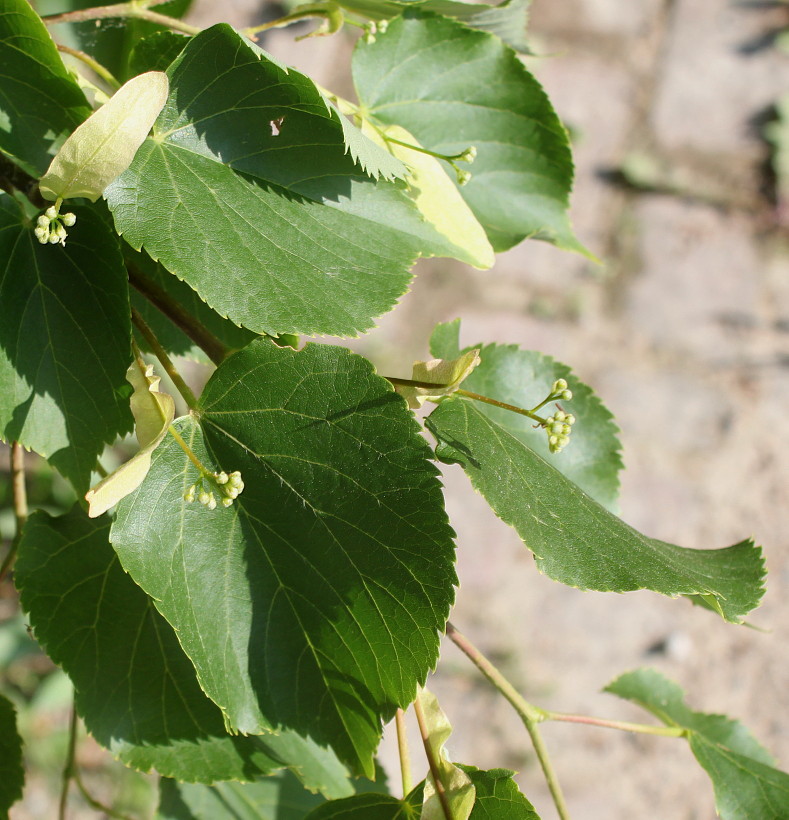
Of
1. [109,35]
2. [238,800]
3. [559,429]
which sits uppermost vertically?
[109,35]

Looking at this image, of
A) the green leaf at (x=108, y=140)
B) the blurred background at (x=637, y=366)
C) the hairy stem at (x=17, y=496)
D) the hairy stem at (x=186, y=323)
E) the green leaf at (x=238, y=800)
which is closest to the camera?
the green leaf at (x=108, y=140)

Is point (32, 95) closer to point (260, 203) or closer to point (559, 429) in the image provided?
point (260, 203)

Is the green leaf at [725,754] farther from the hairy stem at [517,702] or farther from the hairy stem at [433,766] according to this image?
the hairy stem at [433,766]

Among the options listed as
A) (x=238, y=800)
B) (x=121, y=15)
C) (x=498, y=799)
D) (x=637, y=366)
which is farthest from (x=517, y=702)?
(x=637, y=366)

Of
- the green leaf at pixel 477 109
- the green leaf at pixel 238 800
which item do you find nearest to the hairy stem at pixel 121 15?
the green leaf at pixel 477 109

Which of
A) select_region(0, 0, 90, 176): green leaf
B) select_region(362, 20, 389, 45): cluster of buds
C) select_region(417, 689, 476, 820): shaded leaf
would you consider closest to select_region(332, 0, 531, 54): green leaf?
select_region(362, 20, 389, 45): cluster of buds
